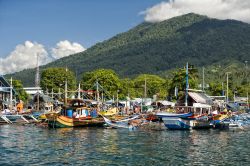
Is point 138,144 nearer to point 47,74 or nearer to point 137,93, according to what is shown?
point 47,74

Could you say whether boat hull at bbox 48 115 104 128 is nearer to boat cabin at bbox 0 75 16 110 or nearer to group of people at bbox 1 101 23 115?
group of people at bbox 1 101 23 115

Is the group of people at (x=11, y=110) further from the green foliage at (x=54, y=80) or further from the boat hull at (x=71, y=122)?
the green foliage at (x=54, y=80)

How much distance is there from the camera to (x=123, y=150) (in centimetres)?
4388

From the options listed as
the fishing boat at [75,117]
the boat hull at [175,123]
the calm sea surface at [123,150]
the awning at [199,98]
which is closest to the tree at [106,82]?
the awning at [199,98]

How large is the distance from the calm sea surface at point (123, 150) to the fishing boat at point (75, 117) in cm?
1433

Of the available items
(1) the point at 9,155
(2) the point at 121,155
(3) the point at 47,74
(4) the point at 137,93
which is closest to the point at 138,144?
(2) the point at 121,155

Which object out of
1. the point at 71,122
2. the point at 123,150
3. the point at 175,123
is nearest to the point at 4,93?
the point at 71,122

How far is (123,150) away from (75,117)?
108ft

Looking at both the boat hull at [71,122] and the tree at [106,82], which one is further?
A: the tree at [106,82]

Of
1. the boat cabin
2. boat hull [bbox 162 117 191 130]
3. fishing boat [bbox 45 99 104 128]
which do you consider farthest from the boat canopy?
the boat cabin

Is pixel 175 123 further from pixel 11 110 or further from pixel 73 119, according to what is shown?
pixel 11 110

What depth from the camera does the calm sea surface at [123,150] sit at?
37.4m

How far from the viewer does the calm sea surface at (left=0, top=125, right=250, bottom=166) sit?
37406 mm

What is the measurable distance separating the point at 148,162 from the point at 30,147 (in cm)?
1568
